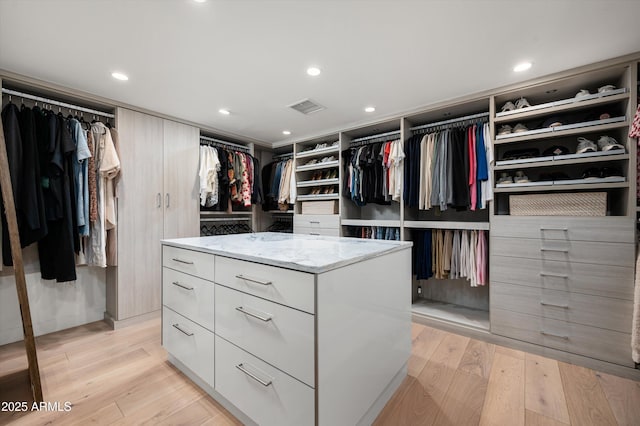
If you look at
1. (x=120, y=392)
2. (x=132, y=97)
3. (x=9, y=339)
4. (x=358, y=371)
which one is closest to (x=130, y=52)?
(x=132, y=97)

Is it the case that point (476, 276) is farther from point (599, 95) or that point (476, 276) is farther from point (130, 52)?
point (130, 52)

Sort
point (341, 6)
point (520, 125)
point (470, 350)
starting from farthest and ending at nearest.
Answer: point (520, 125)
point (470, 350)
point (341, 6)

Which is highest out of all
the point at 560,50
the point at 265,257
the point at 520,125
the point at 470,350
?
the point at 560,50

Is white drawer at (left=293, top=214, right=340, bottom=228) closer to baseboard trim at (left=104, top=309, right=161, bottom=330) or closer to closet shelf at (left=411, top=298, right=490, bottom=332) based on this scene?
closet shelf at (left=411, top=298, right=490, bottom=332)

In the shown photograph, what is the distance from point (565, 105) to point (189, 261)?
3049mm

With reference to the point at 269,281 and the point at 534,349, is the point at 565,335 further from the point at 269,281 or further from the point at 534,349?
the point at 269,281

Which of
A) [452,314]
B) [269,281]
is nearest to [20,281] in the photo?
[269,281]

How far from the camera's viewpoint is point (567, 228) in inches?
79.3

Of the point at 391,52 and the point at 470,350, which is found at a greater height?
the point at 391,52

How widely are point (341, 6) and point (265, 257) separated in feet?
4.62

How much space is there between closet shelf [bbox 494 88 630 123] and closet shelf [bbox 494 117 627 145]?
0.14m

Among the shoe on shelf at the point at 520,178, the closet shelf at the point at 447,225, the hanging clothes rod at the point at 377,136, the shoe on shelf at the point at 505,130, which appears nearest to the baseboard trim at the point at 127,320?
the closet shelf at the point at 447,225

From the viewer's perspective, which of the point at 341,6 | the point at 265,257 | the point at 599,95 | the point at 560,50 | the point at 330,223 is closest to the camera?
the point at 265,257

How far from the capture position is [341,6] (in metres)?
1.45
